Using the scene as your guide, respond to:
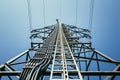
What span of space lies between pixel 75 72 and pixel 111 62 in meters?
3.06

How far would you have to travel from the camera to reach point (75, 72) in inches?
277

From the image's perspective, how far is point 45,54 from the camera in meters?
9.13

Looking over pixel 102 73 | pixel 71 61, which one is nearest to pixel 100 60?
pixel 71 61

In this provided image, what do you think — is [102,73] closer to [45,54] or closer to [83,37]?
[45,54]

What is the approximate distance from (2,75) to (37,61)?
1404 millimetres

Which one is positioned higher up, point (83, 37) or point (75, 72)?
point (83, 37)

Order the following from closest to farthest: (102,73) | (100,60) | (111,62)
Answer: (102,73) < (111,62) < (100,60)

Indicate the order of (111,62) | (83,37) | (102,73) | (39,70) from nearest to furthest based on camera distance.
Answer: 1. (39,70)
2. (102,73)
3. (111,62)
4. (83,37)

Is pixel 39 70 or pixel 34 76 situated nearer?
pixel 34 76

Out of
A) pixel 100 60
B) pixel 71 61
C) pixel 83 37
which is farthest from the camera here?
pixel 83 37

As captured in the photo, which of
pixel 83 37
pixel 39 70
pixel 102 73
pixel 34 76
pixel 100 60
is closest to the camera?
pixel 34 76

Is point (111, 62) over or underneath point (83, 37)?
underneath

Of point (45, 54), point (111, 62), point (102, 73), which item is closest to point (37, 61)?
point (45, 54)

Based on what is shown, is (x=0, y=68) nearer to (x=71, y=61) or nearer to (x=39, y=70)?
(x=39, y=70)
